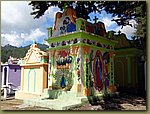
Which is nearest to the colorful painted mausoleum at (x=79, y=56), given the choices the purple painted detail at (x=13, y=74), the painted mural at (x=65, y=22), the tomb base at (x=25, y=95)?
the painted mural at (x=65, y=22)

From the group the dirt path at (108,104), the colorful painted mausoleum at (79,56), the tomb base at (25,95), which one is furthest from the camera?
the colorful painted mausoleum at (79,56)

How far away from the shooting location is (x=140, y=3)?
3.73 meters

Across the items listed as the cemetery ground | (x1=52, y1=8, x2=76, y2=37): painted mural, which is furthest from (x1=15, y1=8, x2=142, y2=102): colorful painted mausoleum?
the cemetery ground

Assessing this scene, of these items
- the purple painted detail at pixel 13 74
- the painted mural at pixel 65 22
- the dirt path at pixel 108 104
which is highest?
the painted mural at pixel 65 22

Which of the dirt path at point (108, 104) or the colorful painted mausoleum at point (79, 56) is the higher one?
the colorful painted mausoleum at point (79, 56)

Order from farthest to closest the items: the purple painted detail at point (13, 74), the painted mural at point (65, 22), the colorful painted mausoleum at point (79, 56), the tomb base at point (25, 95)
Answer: the painted mural at point (65, 22) < the colorful painted mausoleum at point (79, 56) < the tomb base at point (25, 95) < the purple painted detail at point (13, 74)

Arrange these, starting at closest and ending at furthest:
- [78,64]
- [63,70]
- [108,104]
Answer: [108,104]
[78,64]
[63,70]

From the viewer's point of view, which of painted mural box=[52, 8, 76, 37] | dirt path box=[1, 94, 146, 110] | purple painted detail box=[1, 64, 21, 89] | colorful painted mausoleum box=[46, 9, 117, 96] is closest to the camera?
dirt path box=[1, 94, 146, 110]

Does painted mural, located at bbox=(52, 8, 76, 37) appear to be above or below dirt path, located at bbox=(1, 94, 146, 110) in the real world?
above

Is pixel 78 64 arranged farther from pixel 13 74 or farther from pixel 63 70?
pixel 13 74

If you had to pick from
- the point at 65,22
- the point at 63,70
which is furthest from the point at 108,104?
the point at 65,22

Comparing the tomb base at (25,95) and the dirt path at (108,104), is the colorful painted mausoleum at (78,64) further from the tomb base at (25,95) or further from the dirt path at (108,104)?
the dirt path at (108,104)

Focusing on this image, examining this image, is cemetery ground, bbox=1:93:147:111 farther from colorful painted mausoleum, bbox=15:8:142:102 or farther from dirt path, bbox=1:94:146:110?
colorful painted mausoleum, bbox=15:8:142:102

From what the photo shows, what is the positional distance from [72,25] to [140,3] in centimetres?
127
